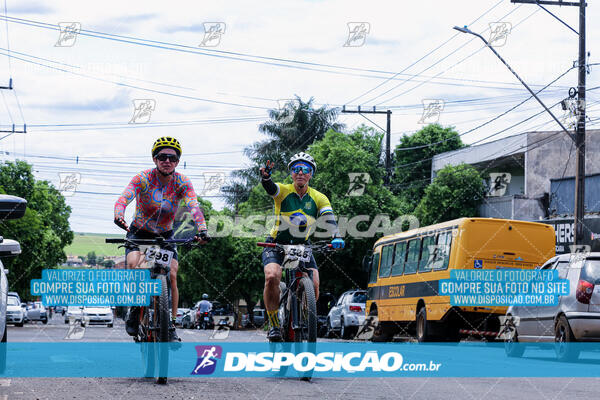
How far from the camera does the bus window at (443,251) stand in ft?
71.8

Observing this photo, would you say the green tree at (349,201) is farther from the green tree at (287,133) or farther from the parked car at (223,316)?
the green tree at (287,133)

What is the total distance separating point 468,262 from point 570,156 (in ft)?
68.6

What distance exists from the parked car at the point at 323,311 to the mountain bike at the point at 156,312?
1893cm

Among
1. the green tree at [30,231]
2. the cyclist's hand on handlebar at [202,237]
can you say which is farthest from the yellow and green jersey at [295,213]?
the green tree at [30,231]

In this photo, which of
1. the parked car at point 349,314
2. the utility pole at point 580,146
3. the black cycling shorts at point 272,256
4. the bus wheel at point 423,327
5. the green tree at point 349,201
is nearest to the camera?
the black cycling shorts at point 272,256

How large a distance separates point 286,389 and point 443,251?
46.8 ft

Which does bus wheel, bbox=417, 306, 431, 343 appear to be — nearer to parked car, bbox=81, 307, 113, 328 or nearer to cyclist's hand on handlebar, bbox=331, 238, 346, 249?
cyclist's hand on handlebar, bbox=331, 238, 346, 249

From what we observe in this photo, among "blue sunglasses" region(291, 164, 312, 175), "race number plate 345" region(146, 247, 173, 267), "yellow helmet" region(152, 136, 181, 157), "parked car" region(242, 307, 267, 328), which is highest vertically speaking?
"yellow helmet" region(152, 136, 181, 157)

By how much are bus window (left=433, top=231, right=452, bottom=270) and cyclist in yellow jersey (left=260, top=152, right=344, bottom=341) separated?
479 inches

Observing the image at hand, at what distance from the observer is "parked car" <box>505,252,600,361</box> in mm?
14328

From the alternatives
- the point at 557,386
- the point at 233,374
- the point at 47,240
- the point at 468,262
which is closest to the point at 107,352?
the point at 233,374

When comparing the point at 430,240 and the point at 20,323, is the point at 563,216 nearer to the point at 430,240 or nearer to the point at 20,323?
the point at 430,240

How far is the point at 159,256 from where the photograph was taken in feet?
28.0

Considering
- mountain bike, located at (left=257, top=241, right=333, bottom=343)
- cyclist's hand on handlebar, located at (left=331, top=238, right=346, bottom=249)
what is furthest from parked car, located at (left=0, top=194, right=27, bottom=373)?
cyclist's hand on handlebar, located at (left=331, top=238, right=346, bottom=249)
